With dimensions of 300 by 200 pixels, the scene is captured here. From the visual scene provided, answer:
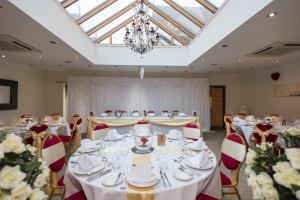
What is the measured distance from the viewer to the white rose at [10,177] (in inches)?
32.8

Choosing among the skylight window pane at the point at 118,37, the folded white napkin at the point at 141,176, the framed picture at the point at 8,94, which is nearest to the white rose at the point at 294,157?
the folded white napkin at the point at 141,176

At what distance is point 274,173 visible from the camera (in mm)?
984

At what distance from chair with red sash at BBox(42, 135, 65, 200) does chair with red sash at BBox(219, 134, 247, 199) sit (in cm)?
193

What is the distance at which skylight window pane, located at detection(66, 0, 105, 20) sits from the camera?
199 inches

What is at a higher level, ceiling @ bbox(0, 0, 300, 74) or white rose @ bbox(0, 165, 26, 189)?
ceiling @ bbox(0, 0, 300, 74)

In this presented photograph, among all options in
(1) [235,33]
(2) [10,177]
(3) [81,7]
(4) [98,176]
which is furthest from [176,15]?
(2) [10,177]

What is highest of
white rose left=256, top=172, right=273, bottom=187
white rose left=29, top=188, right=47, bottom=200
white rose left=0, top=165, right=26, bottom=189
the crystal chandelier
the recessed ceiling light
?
the crystal chandelier

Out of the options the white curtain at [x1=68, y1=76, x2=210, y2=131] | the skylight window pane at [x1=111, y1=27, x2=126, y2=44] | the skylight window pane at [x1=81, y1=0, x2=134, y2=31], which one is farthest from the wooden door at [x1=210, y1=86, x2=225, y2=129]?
the skylight window pane at [x1=81, y1=0, x2=134, y2=31]

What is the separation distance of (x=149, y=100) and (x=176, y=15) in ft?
12.5

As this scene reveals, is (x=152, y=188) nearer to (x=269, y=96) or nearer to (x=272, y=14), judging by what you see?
(x=272, y=14)

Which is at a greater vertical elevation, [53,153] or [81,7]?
[81,7]

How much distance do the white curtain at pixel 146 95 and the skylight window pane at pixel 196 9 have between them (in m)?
3.48

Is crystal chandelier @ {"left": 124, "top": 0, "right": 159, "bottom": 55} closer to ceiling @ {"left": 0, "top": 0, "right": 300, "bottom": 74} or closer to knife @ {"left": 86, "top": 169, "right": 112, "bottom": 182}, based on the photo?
ceiling @ {"left": 0, "top": 0, "right": 300, "bottom": 74}

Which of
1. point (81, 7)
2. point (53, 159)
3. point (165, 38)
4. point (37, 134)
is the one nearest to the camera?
point (53, 159)
